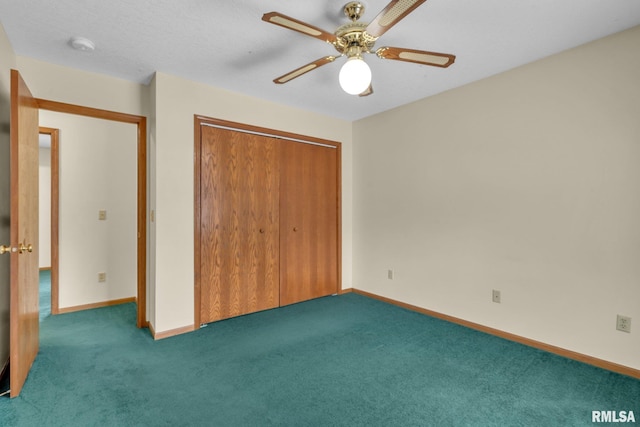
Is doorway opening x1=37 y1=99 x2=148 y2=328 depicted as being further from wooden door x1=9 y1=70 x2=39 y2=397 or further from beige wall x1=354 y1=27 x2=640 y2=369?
beige wall x1=354 y1=27 x2=640 y2=369

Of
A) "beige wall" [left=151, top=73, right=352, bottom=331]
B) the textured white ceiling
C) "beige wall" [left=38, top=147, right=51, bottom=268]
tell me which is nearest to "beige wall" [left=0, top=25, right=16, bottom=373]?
the textured white ceiling

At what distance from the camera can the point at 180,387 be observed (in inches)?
79.8

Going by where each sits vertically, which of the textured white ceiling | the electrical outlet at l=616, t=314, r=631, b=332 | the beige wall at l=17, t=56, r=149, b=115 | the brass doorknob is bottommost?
the electrical outlet at l=616, t=314, r=631, b=332

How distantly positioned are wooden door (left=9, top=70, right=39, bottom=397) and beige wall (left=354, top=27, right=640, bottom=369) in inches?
130

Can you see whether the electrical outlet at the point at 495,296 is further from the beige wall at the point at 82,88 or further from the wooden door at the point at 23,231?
the beige wall at the point at 82,88

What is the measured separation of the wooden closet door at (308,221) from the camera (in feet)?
12.4

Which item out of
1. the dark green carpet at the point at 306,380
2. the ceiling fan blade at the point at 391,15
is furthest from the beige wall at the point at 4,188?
the ceiling fan blade at the point at 391,15

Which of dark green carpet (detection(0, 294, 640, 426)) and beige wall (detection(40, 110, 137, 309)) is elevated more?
beige wall (detection(40, 110, 137, 309))

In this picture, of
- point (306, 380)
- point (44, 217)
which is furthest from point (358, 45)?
point (44, 217)

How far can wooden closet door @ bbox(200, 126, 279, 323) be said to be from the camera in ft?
10.3

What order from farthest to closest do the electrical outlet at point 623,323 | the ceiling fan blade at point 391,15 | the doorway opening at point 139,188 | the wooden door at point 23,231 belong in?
the doorway opening at point 139,188
the electrical outlet at point 623,323
the wooden door at point 23,231
the ceiling fan blade at point 391,15

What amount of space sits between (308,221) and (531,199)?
7.69ft

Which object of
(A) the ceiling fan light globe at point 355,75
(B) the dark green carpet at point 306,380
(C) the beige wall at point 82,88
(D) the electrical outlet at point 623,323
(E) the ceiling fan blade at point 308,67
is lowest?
(B) the dark green carpet at point 306,380

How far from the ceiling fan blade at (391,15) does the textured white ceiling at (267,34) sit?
286 millimetres
